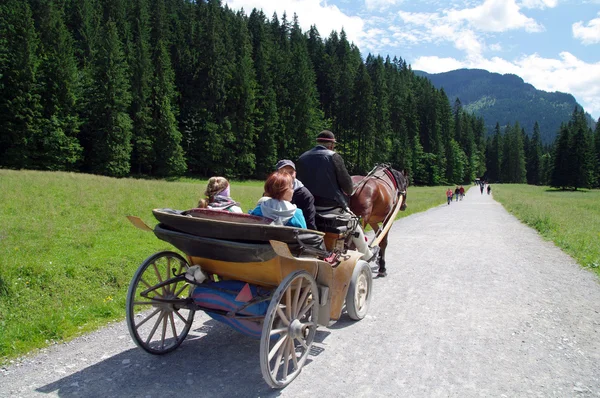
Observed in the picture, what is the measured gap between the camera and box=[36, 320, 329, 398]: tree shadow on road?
347cm

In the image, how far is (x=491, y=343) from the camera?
4.66 m

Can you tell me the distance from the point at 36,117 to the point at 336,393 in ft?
146

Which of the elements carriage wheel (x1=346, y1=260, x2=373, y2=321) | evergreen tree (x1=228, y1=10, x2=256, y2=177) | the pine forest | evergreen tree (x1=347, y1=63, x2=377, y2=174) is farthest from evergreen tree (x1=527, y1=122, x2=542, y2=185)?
carriage wheel (x1=346, y1=260, x2=373, y2=321)

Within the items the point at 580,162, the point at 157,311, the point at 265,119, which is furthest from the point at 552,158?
the point at 157,311

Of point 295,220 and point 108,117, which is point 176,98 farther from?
point 295,220

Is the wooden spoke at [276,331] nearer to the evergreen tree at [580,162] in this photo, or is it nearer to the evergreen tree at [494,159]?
the evergreen tree at [580,162]

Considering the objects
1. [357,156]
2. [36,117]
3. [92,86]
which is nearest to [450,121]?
[357,156]

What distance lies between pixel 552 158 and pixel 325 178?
10540 centimetres

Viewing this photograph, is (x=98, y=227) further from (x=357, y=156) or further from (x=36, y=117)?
(x=357, y=156)

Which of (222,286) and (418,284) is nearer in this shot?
(222,286)

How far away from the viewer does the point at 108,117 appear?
42.9m

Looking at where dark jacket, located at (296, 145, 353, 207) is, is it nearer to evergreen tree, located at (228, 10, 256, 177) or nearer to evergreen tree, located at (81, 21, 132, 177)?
evergreen tree, located at (81, 21, 132, 177)

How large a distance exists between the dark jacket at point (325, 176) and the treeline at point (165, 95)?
3746 centimetres

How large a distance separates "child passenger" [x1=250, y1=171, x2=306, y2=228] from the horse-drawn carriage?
20cm
